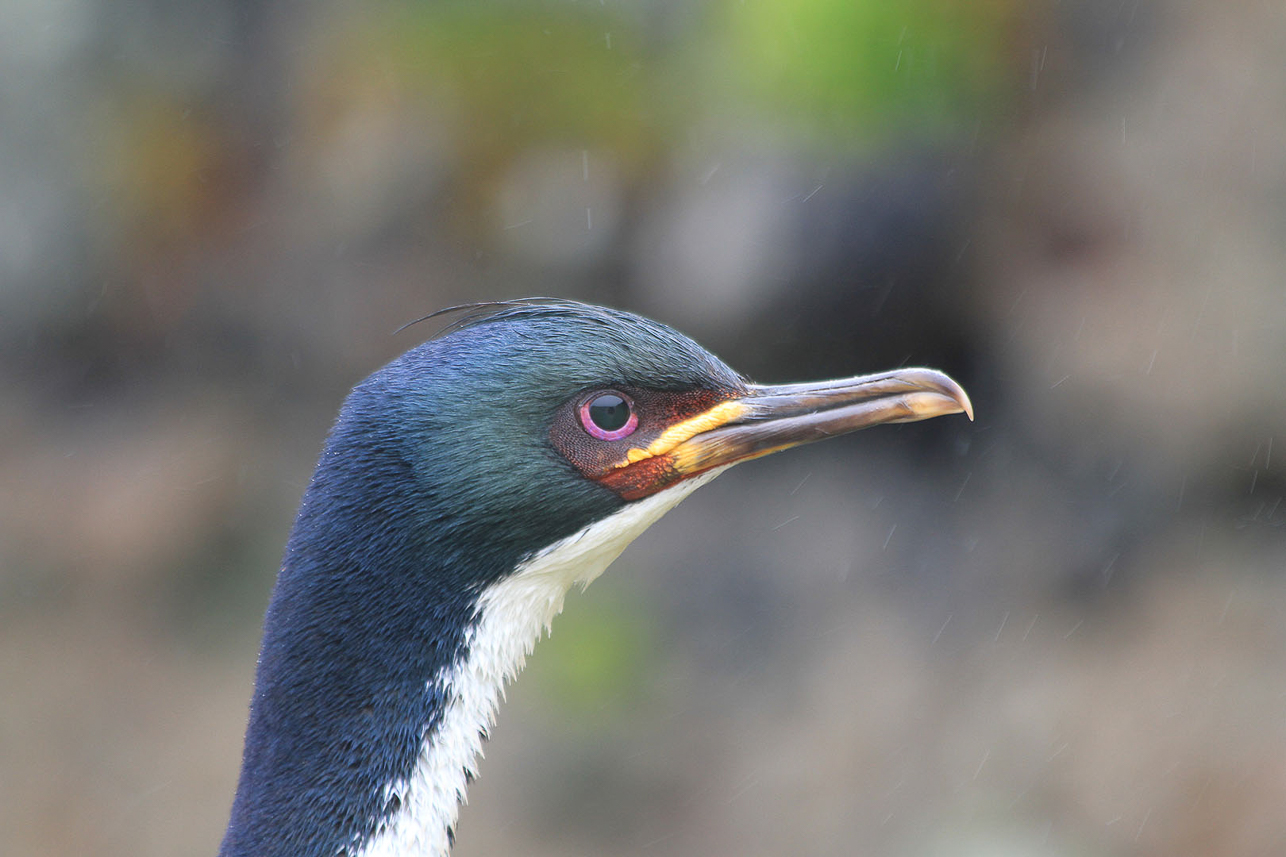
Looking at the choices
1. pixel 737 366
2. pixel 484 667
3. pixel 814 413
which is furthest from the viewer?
pixel 737 366

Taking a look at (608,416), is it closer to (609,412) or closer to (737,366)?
(609,412)

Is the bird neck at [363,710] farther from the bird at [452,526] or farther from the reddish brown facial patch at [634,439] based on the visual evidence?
the reddish brown facial patch at [634,439]

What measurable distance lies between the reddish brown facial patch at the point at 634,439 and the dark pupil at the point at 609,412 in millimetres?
19

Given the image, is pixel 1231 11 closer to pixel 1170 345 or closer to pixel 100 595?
pixel 1170 345

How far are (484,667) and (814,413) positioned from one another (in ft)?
2.92

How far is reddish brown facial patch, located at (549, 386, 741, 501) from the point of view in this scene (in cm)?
258

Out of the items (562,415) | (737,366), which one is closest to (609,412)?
(562,415)

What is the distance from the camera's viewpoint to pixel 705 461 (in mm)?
2688

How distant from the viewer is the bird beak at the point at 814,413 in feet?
8.70

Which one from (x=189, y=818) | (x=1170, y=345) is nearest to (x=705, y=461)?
(x=1170, y=345)

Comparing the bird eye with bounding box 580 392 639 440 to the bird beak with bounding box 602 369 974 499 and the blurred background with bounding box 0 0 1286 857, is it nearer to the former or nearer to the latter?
the bird beak with bounding box 602 369 974 499

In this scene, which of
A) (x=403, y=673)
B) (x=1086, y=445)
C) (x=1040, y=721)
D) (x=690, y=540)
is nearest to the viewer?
(x=403, y=673)

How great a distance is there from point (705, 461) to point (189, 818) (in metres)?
4.54

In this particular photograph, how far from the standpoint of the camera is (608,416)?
8.59 ft
